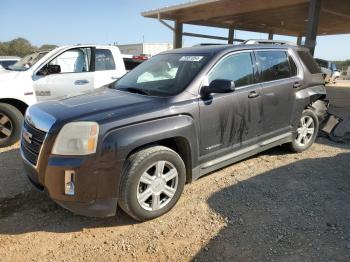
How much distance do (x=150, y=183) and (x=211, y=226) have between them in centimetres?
76

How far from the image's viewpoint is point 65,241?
3242mm

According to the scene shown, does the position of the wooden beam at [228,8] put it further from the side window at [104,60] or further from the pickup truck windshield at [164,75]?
the pickup truck windshield at [164,75]

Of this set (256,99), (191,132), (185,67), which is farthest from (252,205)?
(185,67)

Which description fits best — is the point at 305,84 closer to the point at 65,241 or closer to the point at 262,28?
the point at 65,241

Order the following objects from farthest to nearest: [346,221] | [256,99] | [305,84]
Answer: [305,84] → [256,99] → [346,221]

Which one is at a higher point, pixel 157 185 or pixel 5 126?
pixel 157 185

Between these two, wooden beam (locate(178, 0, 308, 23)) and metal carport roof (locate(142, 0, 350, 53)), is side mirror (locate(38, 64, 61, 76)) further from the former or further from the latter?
wooden beam (locate(178, 0, 308, 23))

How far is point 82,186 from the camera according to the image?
307cm

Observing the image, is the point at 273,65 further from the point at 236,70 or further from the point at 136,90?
the point at 136,90

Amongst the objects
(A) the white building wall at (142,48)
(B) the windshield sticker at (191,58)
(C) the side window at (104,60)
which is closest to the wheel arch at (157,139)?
(B) the windshield sticker at (191,58)

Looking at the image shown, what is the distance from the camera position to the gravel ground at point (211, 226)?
3.05 meters

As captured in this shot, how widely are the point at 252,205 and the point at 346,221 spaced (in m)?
0.97

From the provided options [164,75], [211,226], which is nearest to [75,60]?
[164,75]

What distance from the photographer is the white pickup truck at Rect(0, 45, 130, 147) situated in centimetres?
610
